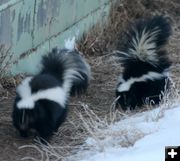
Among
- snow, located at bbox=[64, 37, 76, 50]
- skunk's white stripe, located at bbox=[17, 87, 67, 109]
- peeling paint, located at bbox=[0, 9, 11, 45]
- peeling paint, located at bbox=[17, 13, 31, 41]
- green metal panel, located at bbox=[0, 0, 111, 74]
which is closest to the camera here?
skunk's white stripe, located at bbox=[17, 87, 67, 109]

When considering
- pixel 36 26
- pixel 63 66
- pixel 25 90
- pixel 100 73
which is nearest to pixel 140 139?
pixel 25 90

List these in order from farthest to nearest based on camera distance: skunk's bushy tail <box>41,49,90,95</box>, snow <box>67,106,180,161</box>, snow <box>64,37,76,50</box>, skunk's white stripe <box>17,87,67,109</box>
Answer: snow <box>64,37,76,50</box>
skunk's bushy tail <box>41,49,90,95</box>
skunk's white stripe <box>17,87,67,109</box>
snow <box>67,106,180,161</box>

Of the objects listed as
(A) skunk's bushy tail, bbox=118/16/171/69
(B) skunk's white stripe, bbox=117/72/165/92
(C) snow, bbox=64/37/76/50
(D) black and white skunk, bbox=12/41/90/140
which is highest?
(C) snow, bbox=64/37/76/50

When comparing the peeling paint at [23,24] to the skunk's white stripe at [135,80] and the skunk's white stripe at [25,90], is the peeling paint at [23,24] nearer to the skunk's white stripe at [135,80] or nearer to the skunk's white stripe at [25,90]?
the skunk's white stripe at [135,80]

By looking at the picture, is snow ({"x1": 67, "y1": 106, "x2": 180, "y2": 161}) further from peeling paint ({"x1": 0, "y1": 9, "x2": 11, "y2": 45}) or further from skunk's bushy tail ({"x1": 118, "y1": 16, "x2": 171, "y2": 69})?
peeling paint ({"x1": 0, "y1": 9, "x2": 11, "y2": 45})

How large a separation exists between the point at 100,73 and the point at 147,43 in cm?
146

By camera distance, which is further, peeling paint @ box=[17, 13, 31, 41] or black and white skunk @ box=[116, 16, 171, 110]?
peeling paint @ box=[17, 13, 31, 41]

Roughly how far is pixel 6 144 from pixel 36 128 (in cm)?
38

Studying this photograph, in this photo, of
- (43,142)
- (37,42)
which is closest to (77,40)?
(37,42)

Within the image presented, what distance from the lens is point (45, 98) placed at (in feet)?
22.8

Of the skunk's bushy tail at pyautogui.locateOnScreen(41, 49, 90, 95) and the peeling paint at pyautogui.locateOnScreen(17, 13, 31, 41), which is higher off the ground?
the peeling paint at pyautogui.locateOnScreen(17, 13, 31, 41)

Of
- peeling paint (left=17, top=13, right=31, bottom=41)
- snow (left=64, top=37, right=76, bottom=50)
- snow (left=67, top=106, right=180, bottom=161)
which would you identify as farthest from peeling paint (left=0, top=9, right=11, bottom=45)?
snow (left=67, top=106, right=180, bottom=161)

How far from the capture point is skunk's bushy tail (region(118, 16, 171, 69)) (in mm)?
8648

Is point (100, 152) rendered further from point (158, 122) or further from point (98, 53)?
point (98, 53)
